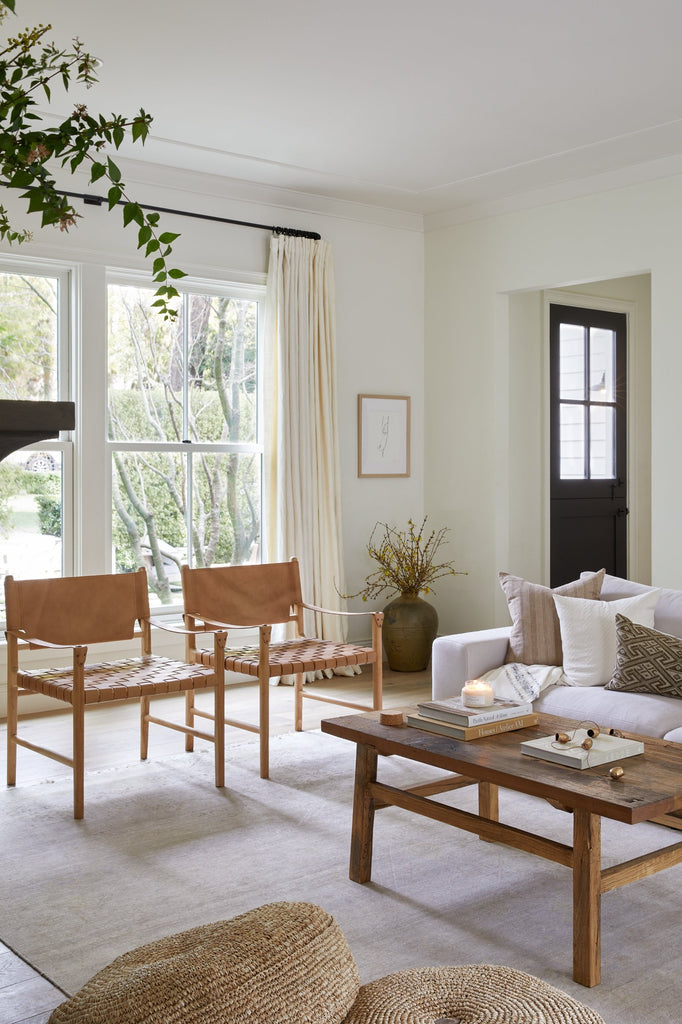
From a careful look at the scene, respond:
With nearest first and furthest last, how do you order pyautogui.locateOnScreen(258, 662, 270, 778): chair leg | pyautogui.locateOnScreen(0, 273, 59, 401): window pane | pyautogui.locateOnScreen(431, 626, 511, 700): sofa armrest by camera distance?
pyautogui.locateOnScreen(258, 662, 270, 778): chair leg, pyautogui.locateOnScreen(431, 626, 511, 700): sofa armrest, pyautogui.locateOnScreen(0, 273, 59, 401): window pane

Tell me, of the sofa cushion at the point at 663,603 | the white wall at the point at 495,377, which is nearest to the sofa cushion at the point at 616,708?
the sofa cushion at the point at 663,603

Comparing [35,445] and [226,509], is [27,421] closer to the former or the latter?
[35,445]

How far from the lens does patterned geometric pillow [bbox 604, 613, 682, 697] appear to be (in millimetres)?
3641

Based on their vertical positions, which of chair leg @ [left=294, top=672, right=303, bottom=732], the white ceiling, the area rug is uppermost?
the white ceiling

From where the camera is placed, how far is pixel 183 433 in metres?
5.71

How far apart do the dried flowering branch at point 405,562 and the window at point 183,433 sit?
2.72 feet

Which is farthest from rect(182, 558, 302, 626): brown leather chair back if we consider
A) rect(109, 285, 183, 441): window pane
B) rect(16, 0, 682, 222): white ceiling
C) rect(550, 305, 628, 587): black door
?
rect(550, 305, 628, 587): black door

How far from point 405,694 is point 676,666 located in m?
2.06

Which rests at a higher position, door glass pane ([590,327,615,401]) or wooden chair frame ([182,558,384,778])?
door glass pane ([590,327,615,401])

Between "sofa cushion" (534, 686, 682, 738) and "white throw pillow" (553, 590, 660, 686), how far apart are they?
0.06m

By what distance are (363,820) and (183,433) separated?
3.21 m

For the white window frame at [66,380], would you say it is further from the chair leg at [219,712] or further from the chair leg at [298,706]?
the chair leg at [219,712]

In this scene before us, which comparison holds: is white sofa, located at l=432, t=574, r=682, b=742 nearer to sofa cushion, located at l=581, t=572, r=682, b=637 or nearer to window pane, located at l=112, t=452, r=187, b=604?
sofa cushion, located at l=581, t=572, r=682, b=637

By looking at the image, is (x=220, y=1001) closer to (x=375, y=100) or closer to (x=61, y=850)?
(x=61, y=850)
